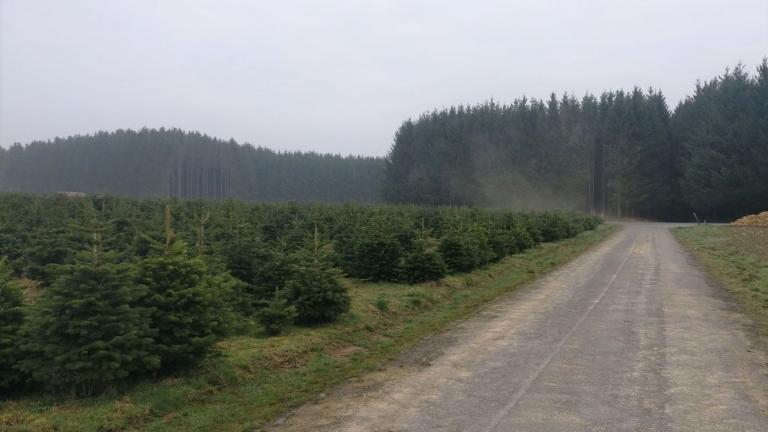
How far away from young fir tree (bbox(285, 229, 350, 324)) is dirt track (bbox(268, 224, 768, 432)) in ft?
6.59

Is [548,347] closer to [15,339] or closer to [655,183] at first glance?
[15,339]

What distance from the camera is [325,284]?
1137 cm

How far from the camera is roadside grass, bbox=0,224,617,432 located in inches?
252

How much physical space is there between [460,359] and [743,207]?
219ft

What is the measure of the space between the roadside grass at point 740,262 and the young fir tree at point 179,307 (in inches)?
355

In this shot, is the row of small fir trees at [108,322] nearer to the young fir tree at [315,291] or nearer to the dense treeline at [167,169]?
the young fir tree at [315,291]

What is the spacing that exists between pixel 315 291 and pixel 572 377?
503 centimetres

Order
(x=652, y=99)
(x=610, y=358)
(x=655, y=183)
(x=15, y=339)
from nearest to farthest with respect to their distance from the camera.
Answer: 1. (x=15, y=339)
2. (x=610, y=358)
3. (x=655, y=183)
4. (x=652, y=99)

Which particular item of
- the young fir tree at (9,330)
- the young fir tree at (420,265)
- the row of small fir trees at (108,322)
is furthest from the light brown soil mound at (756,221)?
the young fir tree at (9,330)

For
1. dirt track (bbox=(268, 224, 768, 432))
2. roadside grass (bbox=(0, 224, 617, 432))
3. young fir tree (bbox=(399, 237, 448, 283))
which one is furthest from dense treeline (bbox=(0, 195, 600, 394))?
young fir tree (bbox=(399, 237, 448, 283))

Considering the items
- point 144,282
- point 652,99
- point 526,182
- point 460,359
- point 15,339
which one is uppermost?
point 652,99

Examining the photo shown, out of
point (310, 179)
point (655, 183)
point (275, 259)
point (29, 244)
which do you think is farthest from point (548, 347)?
point (310, 179)

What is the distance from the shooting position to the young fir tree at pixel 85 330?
260 inches

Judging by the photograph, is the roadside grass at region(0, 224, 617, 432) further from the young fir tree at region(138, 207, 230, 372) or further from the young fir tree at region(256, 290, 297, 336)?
the young fir tree at region(138, 207, 230, 372)
